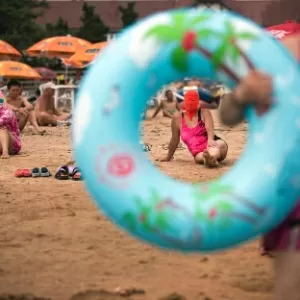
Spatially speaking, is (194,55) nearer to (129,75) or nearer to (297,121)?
(129,75)

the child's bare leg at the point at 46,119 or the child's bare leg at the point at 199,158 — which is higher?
the child's bare leg at the point at 199,158

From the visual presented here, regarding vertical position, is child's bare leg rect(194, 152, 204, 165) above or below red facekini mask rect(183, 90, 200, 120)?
below

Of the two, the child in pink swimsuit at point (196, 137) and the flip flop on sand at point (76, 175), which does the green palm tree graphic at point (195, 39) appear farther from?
the child in pink swimsuit at point (196, 137)

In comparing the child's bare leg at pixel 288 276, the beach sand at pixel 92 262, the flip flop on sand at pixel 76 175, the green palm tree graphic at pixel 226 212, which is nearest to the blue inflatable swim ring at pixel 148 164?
the green palm tree graphic at pixel 226 212

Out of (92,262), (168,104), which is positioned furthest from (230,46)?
(168,104)

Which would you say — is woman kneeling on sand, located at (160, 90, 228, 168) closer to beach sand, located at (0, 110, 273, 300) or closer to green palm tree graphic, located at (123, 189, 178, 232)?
beach sand, located at (0, 110, 273, 300)

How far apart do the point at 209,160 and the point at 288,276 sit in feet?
16.7

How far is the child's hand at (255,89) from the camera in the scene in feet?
8.82

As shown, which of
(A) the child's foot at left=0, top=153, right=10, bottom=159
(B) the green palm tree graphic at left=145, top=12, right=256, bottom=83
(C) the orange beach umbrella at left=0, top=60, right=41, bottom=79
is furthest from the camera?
(C) the orange beach umbrella at left=0, top=60, right=41, bottom=79

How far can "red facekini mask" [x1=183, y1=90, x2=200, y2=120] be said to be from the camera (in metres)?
8.20

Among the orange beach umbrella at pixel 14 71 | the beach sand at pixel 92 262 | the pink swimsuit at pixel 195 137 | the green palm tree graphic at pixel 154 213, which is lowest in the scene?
the beach sand at pixel 92 262

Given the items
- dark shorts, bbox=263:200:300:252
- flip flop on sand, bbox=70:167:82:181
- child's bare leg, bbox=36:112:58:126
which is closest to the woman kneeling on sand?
flip flop on sand, bbox=70:167:82:181

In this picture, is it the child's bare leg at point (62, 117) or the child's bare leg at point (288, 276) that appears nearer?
the child's bare leg at point (288, 276)

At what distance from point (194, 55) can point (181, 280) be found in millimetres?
1357
